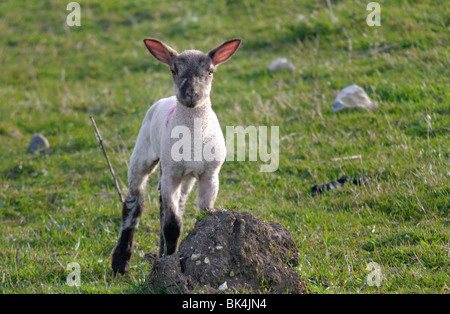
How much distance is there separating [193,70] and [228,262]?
1762 millimetres

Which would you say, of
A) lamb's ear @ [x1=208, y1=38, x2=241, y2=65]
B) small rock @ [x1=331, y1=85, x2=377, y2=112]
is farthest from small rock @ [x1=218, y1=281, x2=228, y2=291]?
small rock @ [x1=331, y1=85, x2=377, y2=112]

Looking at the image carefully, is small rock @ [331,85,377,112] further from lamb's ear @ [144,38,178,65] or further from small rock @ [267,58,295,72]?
lamb's ear @ [144,38,178,65]

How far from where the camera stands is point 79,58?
13477mm

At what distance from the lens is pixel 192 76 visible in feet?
17.6

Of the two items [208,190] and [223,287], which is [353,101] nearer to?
[208,190]

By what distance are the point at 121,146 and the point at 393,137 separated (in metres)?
4.15

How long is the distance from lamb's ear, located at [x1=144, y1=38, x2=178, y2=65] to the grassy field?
1.58m

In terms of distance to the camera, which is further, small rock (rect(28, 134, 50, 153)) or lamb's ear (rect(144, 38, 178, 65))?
small rock (rect(28, 134, 50, 153))

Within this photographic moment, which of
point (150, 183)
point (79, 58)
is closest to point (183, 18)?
point (79, 58)

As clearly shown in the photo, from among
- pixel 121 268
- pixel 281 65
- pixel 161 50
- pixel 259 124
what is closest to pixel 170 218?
pixel 121 268

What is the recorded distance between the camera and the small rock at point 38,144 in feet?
32.4

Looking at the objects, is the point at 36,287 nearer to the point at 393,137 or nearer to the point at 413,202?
the point at 413,202

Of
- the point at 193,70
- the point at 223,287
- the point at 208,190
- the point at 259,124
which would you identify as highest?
the point at 193,70

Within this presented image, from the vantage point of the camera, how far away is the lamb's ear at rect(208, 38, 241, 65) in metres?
5.63
